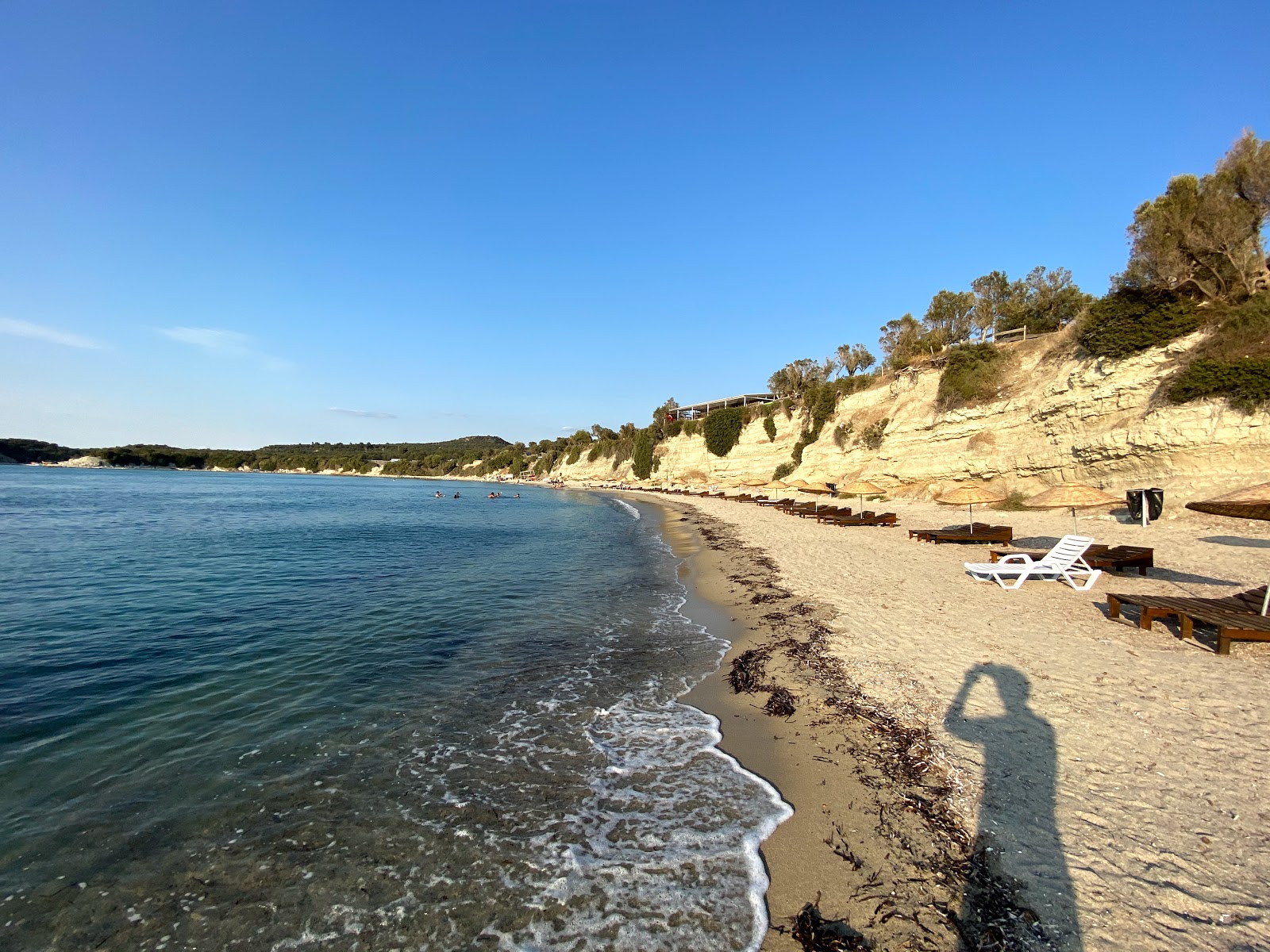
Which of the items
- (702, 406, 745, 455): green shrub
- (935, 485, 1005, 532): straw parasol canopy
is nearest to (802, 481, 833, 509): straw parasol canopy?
(935, 485, 1005, 532): straw parasol canopy

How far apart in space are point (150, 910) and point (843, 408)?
1791 inches

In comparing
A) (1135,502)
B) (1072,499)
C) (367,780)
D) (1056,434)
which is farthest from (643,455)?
(367,780)

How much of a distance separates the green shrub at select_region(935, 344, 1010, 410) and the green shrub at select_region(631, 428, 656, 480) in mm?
50223

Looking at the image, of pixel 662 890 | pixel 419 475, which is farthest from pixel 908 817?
pixel 419 475

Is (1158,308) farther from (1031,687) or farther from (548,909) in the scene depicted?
(548,909)

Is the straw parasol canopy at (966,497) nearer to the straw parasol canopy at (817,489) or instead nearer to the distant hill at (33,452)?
the straw parasol canopy at (817,489)

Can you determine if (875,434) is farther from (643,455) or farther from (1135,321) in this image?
(643,455)

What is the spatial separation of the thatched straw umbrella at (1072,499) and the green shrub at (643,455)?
215ft

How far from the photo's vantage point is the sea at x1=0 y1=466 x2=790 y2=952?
3.65m

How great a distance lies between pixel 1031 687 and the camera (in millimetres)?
6297

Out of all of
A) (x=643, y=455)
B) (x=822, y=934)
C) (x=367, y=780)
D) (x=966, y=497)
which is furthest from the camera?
(x=643, y=455)

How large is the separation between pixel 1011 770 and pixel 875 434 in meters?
35.9

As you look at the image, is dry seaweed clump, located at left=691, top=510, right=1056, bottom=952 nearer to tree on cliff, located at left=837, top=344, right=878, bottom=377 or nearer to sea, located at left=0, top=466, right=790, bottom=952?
sea, located at left=0, top=466, right=790, bottom=952

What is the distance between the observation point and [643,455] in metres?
81.9
